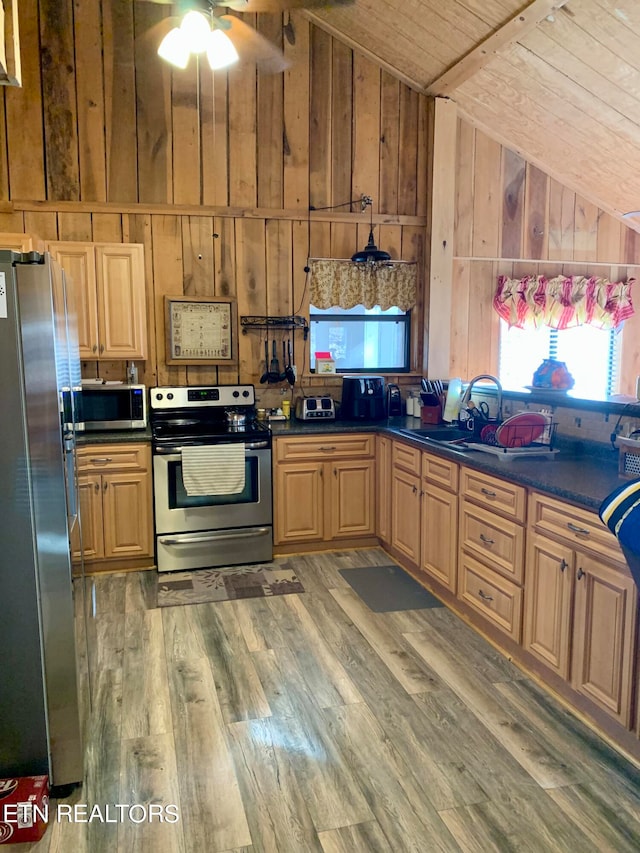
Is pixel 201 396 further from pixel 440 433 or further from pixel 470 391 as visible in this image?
pixel 470 391

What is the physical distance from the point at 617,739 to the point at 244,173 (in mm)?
4089

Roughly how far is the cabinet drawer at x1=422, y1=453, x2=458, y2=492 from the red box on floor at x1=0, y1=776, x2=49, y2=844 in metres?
2.28

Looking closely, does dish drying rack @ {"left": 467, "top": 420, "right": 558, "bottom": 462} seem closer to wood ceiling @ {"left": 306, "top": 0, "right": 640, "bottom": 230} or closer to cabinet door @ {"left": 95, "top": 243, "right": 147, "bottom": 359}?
wood ceiling @ {"left": 306, "top": 0, "right": 640, "bottom": 230}

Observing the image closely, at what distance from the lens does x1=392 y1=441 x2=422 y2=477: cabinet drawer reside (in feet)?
12.5

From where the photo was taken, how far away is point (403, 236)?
16.3 ft

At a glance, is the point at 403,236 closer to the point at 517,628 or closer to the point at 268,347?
the point at 268,347

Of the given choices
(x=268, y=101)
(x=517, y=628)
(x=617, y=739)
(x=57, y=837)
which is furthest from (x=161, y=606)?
(x=268, y=101)

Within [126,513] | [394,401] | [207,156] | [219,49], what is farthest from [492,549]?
[207,156]

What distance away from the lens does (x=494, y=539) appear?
2986mm

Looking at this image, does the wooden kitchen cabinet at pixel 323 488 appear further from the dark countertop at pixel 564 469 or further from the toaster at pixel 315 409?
the dark countertop at pixel 564 469

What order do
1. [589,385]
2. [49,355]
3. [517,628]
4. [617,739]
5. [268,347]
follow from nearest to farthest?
[49,355] → [617,739] → [517,628] → [268,347] → [589,385]

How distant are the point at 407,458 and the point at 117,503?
6.03 ft

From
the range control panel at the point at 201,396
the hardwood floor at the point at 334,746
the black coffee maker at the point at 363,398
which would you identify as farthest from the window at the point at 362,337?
the hardwood floor at the point at 334,746

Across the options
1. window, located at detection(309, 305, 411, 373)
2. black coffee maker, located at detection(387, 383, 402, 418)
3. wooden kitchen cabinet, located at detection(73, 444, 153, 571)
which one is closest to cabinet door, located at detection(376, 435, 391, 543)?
black coffee maker, located at detection(387, 383, 402, 418)
